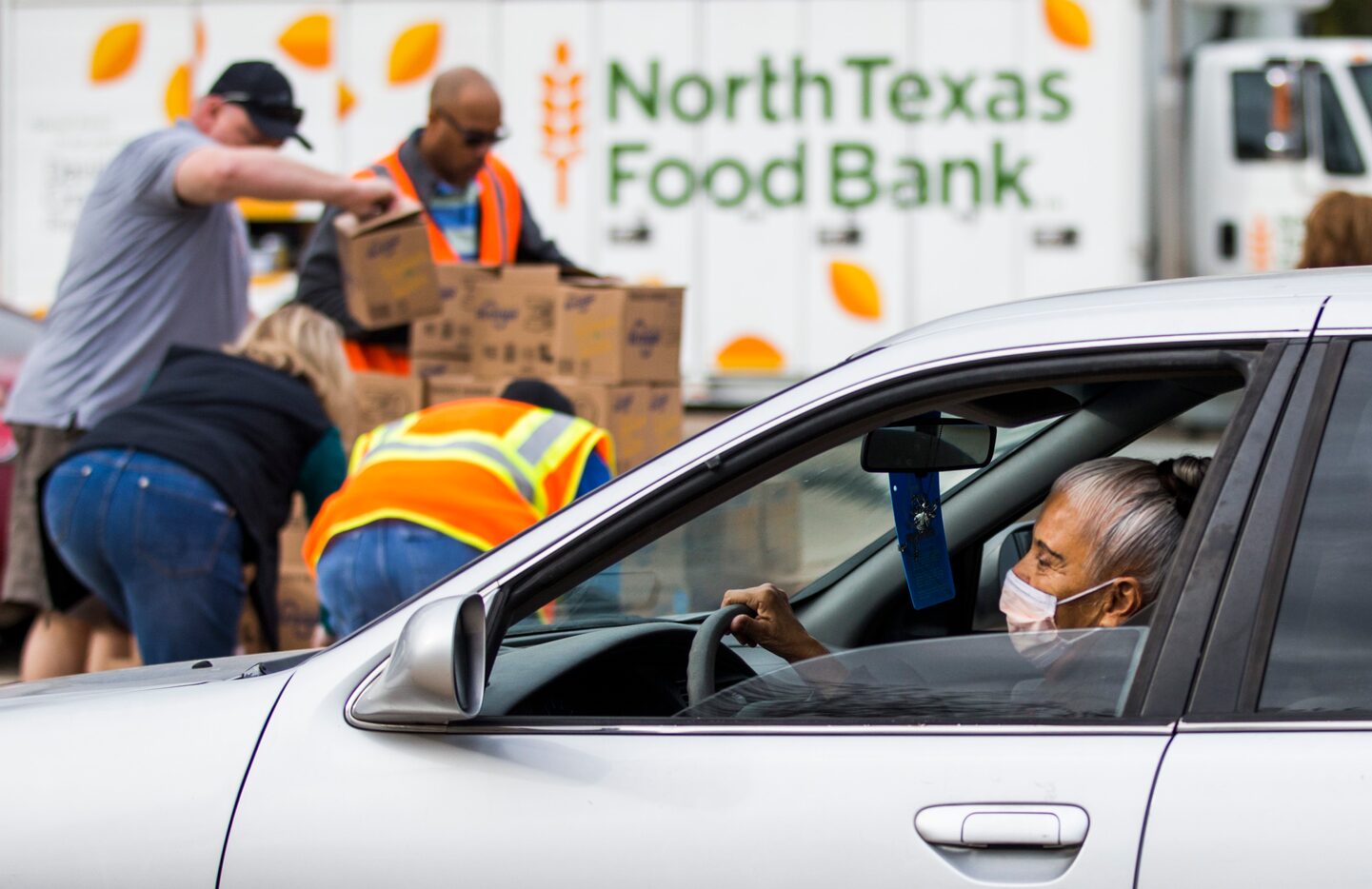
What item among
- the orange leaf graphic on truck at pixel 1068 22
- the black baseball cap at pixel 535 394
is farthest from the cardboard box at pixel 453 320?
the orange leaf graphic on truck at pixel 1068 22

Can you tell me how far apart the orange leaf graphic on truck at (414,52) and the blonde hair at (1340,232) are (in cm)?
575

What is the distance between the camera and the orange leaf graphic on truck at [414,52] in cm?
895

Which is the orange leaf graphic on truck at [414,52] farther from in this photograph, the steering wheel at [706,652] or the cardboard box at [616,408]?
the steering wheel at [706,652]

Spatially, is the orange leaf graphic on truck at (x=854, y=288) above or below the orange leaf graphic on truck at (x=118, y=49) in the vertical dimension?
below

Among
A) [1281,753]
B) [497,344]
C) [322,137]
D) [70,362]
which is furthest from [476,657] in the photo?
[322,137]

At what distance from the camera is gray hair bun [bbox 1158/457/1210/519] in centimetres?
217

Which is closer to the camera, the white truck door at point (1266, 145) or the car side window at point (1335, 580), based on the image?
the car side window at point (1335, 580)

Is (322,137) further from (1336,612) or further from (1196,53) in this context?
(1336,612)

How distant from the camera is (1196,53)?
9703mm

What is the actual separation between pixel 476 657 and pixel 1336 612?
0.98 meters

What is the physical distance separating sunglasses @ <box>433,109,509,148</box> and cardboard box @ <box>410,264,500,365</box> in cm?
49

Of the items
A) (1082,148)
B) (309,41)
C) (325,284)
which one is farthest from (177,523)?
(1082,148)

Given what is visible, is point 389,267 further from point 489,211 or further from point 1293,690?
point 1293,690

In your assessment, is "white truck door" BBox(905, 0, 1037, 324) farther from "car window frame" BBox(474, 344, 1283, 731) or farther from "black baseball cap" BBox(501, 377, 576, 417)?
"car window frame" BBox(474, 344, 1283, 731)
